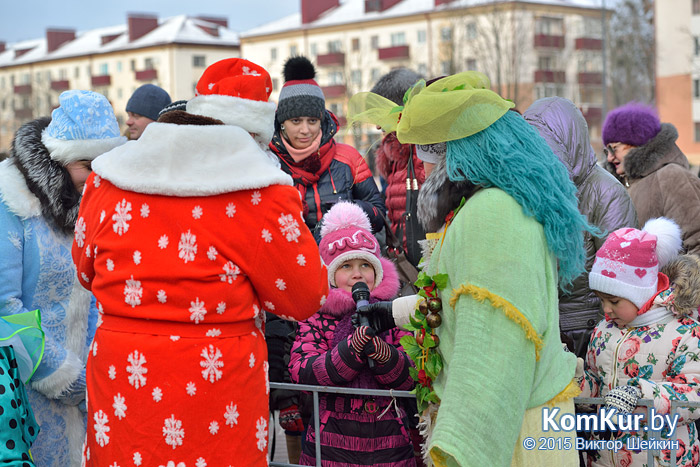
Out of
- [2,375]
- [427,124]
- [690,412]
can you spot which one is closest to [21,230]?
[2,375]

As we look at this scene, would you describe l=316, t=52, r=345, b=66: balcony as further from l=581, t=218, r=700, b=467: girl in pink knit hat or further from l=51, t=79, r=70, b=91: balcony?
l=581, t=218, r=700, b=467: girl in pink knit hat

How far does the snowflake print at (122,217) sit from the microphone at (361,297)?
99cm

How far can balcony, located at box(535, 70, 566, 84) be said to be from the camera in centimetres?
3606

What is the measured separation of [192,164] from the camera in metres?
2.26

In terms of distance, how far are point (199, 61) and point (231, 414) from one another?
58888 mm

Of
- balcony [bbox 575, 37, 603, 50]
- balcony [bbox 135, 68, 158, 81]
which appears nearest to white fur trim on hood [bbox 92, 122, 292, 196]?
balcony [bbox 575, 37, 603, 50]

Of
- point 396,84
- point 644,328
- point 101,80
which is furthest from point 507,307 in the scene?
point 101,80

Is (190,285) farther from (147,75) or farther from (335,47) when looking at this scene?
(147,75)

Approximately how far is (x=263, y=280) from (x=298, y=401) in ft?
4.63

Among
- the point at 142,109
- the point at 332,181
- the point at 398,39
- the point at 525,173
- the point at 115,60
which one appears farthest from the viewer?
the point at 115,60

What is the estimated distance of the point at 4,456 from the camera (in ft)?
7.39

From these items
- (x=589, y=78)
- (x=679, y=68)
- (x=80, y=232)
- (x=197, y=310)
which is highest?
(x=679, y=68)

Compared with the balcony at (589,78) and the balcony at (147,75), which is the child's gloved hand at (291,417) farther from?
the balcony at (147,75)

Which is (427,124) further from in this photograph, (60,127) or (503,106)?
(60,127)
